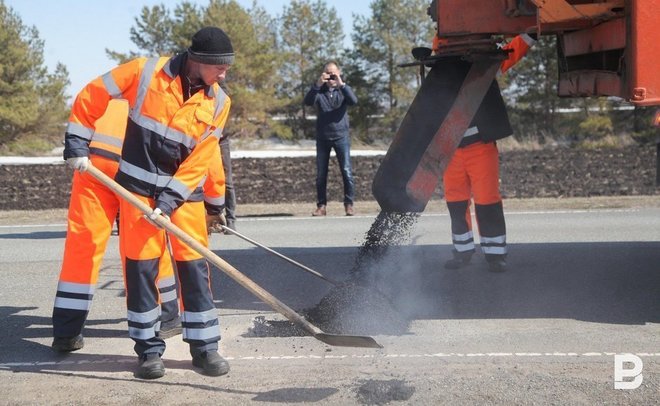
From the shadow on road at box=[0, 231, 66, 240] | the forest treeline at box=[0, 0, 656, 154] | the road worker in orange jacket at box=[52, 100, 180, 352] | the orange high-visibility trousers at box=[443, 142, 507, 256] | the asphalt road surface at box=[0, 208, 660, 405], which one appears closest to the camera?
the asphalt road surface at box=[0, 208, 660, 405]

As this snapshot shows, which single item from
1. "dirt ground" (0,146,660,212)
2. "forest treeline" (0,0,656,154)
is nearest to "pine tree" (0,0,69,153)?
"forest treeline" (0,0,656,154)

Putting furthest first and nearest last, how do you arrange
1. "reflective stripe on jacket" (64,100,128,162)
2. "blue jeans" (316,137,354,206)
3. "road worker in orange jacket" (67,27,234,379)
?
1. "blue jeans" (316,137,354,206)
2. "reflective stripe on jacket" (64,100,128,162)
3. "road worker in orange jacket" (67,27,234,379)

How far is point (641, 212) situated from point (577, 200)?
1699 mm

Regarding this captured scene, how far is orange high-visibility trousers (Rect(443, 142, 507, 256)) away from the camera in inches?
252

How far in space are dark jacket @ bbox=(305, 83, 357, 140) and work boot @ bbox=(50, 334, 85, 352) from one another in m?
5.72

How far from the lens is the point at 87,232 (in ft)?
14.8

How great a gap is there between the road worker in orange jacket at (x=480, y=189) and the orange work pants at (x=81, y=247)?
2758 millimetres

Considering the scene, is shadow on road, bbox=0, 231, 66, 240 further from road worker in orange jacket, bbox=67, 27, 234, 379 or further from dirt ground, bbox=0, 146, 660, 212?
road worker in orange jacket, bbox=67, 27, 234, 379

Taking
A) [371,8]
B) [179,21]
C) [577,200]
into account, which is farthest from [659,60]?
[371,8]

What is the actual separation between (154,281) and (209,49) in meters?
1.24

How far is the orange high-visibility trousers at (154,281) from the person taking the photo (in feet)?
13.8

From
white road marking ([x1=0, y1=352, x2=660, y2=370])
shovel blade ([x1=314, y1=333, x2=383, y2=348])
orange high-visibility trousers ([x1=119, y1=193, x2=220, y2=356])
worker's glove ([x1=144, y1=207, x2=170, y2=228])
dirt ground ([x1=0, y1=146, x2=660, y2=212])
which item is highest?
worker's glove ([x1=144, y1=207, x2=170, y2=228])

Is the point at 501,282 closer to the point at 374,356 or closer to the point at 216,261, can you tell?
the point at 374,356

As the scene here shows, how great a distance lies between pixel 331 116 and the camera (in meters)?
10.1
